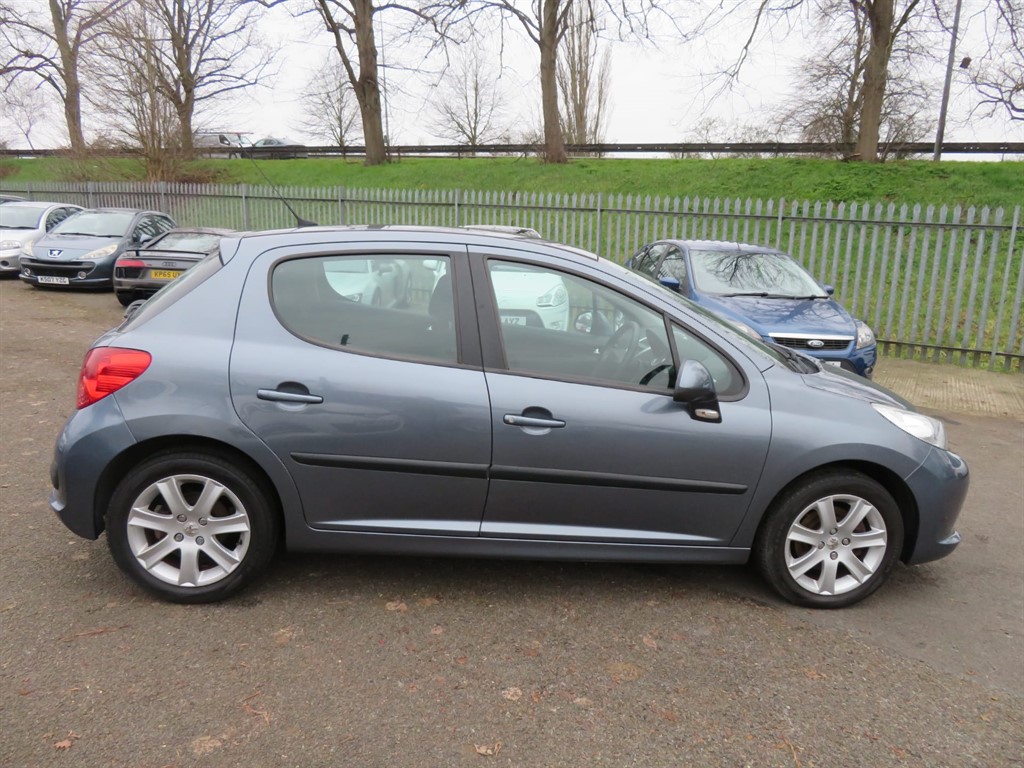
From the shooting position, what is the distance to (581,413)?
10.8ft

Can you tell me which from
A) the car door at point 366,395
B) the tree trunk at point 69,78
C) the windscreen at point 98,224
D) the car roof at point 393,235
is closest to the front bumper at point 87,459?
the car door at point 366,395

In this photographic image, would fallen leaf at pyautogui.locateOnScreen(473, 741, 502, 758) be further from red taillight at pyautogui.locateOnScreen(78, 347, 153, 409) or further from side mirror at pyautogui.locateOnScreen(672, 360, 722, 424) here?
red taillight at pyautogui.locateOnScreen(78, 347, 153, 409)

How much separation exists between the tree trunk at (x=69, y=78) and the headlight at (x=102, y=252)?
1256cm

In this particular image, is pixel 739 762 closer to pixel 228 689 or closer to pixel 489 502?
pixel 489 502

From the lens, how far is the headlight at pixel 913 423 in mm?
3572

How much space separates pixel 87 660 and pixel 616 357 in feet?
7.95

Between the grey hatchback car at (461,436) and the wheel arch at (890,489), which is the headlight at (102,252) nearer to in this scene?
the grey hatchback car at (461,436)

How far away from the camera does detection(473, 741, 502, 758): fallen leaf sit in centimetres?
250

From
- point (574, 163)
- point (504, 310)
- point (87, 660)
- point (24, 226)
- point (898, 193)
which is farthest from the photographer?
point (574, 163)

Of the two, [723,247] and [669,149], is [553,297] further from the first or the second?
[669,149]

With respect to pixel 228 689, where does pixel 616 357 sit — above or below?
above

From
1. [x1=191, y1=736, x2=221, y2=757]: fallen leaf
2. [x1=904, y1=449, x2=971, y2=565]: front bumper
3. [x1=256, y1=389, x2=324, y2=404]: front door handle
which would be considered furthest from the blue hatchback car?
[x1=191, y1=736, x2=221, y2=757]: fallen leaf

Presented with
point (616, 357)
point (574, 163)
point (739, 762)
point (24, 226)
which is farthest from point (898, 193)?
point (24, 226)

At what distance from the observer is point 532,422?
3.26 m
